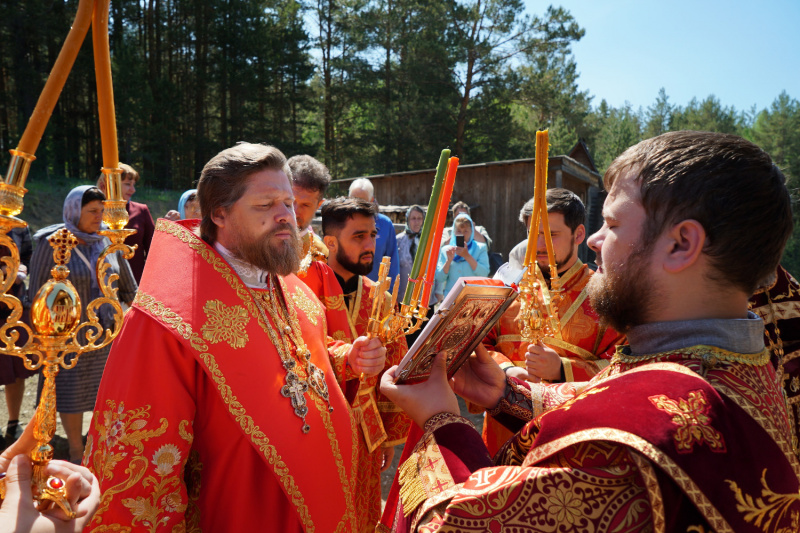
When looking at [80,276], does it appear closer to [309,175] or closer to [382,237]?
[309,175]

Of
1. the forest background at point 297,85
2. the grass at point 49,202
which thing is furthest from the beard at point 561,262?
the forest background at point 297,85

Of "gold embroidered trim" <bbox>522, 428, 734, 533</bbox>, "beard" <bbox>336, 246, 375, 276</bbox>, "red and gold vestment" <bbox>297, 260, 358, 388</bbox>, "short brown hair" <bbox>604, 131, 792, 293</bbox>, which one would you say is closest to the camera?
"gold embroidered trim" <bbox>522, 428, 734, 533</bbox>

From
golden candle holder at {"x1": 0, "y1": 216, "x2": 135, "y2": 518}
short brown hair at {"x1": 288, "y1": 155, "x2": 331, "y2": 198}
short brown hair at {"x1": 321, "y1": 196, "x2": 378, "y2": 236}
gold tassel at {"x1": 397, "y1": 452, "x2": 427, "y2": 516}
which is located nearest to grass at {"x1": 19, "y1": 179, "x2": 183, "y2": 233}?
short brown hair at {"x1": 288, "y1": 155, "x2": 331, "y2": 198}

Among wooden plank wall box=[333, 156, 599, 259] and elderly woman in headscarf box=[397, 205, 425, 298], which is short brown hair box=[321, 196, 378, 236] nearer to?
elderly woman in headscarf box=[397, 205, 425, 298]

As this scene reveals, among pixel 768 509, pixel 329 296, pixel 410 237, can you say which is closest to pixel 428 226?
pixel 768 509

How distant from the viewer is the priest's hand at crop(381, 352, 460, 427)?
167cm

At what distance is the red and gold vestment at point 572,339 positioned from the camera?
290cm

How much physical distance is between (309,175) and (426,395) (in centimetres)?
233

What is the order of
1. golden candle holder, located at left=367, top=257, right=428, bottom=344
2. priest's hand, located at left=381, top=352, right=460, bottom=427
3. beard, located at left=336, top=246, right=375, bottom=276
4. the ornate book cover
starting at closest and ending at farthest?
the ornate book cover
priest's hand, located at left=381, top=352, right=460, bottom=427
golden candle holder, located at left=367, top=257, right=428, bottom=344
beard, located at left=336, top=246, right=375, bottom=276

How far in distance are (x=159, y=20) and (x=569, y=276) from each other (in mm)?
27727

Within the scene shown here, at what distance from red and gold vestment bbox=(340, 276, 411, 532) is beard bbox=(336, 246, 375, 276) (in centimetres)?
6

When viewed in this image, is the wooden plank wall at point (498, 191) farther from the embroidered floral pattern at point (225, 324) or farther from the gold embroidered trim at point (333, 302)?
the embroidered floral pattern at point (225, 324)

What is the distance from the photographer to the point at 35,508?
1127mm

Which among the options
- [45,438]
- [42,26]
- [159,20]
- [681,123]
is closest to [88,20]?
[45,438]
